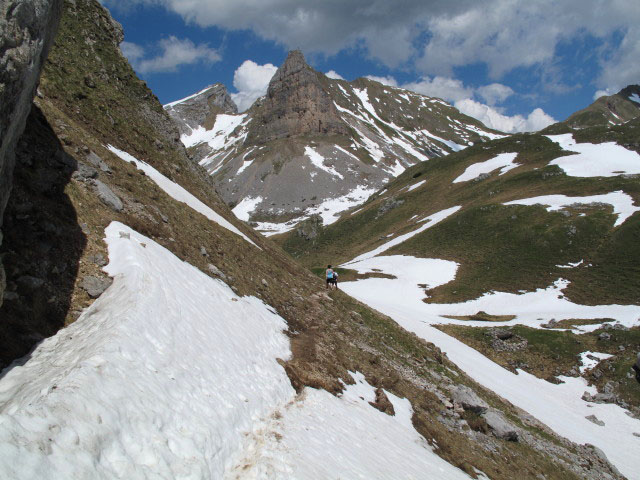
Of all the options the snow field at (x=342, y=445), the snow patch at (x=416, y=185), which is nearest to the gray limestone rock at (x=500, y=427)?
the snow field at (x=342, y=445)

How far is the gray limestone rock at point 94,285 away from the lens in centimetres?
1045

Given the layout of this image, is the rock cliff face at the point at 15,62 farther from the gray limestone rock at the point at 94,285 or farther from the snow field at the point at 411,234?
the snow field at the point at 411,234

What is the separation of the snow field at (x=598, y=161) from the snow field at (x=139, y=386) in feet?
291

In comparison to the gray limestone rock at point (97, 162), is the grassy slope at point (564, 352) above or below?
above

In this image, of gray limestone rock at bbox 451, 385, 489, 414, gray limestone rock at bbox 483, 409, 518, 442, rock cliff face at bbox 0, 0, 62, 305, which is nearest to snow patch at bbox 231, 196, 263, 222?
gray limestone rock at bbox 451, 385, 489, 414

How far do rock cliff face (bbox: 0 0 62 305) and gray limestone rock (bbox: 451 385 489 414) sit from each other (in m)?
20.0

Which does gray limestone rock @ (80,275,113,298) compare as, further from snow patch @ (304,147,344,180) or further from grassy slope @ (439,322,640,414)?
snow patch @ (304,147,344,180)

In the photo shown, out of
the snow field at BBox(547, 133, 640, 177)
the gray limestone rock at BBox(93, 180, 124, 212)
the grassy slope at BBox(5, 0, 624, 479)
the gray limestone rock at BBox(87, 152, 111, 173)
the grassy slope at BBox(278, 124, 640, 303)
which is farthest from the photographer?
the snow field at BBox(547, 133, 640, 177)

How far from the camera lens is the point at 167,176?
88.8ft

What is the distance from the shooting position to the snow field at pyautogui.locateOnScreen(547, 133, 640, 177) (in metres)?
77.7

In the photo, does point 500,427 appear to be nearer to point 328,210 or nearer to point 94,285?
point 94,285

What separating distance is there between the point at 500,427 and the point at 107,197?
2098 centimetres

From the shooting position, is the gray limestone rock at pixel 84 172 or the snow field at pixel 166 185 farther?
the snow field at pixel 166 185

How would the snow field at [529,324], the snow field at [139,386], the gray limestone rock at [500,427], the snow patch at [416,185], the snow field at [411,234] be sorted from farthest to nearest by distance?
1. the snow patch at [416,185]
2. the snow field at [411,234]
3. the snow field at [529,324]
4. the gray limestone rock at [500,427]
5. the snow field at [139,386]
